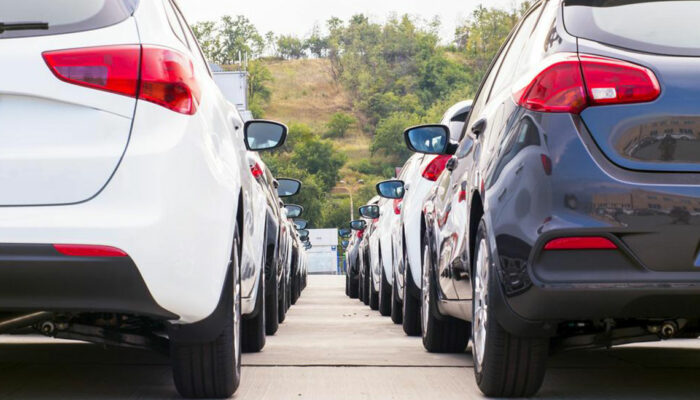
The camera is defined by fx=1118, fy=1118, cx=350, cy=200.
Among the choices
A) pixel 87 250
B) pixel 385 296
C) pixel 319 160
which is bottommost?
pixel 319 160

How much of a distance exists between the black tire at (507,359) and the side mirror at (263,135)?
76.7 inches

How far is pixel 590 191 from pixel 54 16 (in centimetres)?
208

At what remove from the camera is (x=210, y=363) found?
188 inches

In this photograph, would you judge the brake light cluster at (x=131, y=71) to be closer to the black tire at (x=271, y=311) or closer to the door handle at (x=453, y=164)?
the door handle at (x=453, y=164)

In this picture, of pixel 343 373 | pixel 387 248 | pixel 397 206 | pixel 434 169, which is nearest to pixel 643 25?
pixel 343 373

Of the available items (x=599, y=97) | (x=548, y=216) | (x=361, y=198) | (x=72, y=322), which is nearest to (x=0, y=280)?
(x=72, y=322)

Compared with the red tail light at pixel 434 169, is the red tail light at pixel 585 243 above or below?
above

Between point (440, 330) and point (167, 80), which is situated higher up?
point (167, 80)

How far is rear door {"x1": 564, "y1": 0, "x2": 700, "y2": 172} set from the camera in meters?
4.12

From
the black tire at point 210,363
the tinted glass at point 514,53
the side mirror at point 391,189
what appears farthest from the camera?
the side mirror at point 391,189

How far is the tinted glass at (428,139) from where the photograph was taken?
6.66 meters

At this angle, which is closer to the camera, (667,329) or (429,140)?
(667,329)

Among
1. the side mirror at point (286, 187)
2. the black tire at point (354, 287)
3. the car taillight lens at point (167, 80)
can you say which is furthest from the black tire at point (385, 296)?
the black tire at point (354, 287)

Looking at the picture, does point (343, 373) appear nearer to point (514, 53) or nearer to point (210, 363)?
point (210, 363)
